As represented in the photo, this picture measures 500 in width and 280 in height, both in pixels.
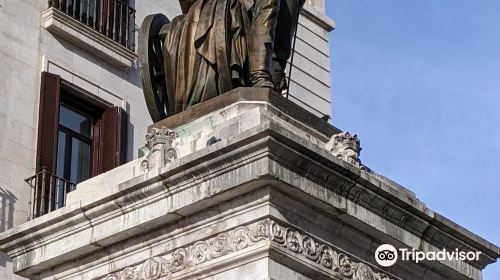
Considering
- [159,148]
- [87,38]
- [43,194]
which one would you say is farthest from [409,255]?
[87,38]

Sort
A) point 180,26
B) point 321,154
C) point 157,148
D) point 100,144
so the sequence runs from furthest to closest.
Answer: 1. point 100,144
2. point 180,26
3. point 157,148
4. point 321,154

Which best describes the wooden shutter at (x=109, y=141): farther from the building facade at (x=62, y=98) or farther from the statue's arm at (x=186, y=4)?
the statue's arm at (x=186, y=4)

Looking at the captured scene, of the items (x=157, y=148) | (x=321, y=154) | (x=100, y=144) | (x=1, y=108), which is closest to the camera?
(x=321, y=154)

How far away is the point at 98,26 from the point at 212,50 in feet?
29.5

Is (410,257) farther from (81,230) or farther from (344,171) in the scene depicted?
(81,230)

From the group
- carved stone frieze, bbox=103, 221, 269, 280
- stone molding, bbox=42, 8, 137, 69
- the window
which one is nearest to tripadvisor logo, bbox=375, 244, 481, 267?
carved stone frieze, bbox=103, 221, 269, 280

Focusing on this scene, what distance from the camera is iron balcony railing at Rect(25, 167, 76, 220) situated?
1977cm

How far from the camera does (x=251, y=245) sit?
11523mm

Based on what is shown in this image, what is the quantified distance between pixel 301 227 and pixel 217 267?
2.36 ft

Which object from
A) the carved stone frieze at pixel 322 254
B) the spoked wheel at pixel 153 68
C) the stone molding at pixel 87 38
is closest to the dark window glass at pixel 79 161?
the stone molding at pixel 87 38

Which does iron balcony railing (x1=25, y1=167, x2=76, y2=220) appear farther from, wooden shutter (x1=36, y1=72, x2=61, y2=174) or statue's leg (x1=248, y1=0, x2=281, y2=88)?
statue's leg (x1=248, y1=0, x2=281, y2=88)

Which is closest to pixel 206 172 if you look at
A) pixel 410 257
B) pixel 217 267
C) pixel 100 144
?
pixel 217 267

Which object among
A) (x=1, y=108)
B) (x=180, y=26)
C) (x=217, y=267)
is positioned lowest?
(x=217, y=267)

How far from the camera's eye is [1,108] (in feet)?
65.8
